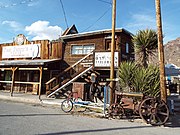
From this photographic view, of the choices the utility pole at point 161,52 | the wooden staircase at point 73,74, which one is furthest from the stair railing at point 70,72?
the utility pole at point 161,52

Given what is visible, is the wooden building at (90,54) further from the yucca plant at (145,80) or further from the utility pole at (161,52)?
the utility pole at (161,52)

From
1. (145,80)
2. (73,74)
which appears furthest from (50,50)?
(145,80)

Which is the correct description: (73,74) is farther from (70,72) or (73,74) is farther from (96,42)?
(96,42)

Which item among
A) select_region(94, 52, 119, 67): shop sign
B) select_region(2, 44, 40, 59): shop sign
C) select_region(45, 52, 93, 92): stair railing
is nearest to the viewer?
select_region(94, 52, 119, 67): shop sign

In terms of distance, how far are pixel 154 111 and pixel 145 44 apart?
625 centimetres

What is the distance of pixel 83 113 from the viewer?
10.4 meters

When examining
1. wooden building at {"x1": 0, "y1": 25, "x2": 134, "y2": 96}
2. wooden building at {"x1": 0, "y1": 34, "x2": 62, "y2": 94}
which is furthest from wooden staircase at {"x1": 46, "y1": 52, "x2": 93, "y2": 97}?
wooden building at {"x1": 0, "y1": 34, "x2": 62, "y2": 94}

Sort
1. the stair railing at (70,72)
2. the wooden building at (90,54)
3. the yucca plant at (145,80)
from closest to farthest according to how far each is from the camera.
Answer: the yucca plant at (145,80) < the wooden building at (90,54) < the stair railing at (70,72)

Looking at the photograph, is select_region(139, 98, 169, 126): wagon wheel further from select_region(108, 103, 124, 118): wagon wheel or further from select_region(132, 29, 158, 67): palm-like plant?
select_region(132, 29, 158, 67): palm-like plant

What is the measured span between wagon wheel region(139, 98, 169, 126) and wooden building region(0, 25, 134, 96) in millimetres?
6297

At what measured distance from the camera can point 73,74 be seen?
17.3 meters

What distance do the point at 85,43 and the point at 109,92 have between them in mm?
8704

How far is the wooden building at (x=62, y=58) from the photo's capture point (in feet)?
52.1

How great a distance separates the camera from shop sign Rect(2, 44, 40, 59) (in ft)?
65.6
